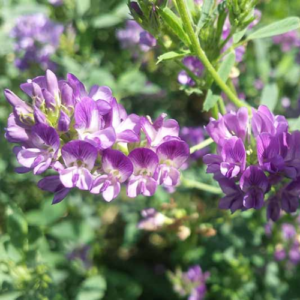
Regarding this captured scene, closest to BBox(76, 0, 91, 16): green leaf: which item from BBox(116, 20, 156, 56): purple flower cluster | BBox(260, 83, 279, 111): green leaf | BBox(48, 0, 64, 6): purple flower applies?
BBox(48, 0, 64, 6): purple flower

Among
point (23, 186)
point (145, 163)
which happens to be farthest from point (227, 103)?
point (23, 186)

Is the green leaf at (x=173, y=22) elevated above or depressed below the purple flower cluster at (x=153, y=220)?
above

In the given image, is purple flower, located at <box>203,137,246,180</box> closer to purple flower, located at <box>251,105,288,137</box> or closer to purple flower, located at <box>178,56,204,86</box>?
purple flower, located at <box>251,105,288,137</box>

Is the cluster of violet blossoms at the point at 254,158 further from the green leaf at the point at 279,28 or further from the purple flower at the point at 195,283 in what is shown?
the purple flower at the point at 195,283

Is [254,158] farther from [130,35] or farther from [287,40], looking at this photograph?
[287,40]

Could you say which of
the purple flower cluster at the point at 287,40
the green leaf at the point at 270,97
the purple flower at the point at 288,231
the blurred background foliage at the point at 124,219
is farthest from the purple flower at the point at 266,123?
the purple flower cluster at the point at 287,40

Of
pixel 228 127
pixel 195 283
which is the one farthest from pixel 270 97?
pixel 195 283

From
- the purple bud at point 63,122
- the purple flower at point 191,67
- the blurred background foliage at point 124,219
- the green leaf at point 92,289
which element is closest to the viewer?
the purple bud at point 63,122
